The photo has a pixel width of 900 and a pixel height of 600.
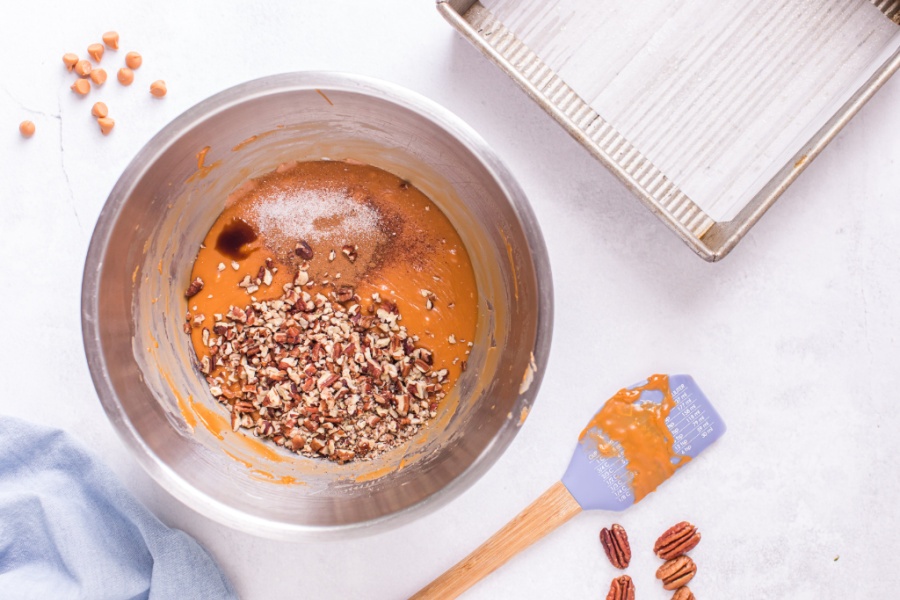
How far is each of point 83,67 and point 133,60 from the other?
0.33ft

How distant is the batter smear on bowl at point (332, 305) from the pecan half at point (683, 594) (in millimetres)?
638

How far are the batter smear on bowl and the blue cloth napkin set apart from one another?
0.28 metres

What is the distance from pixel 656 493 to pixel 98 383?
107 cm

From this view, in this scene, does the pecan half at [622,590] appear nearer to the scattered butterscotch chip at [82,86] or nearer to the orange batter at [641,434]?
the orange batter at [641,434]

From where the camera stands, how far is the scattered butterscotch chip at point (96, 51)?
1.38 m

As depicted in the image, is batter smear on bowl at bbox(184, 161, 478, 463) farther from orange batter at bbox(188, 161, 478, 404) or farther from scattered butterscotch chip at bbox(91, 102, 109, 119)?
scattered butterscotch chip at bbox(91, 102, 109, 119)

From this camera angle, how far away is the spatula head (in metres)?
1.42

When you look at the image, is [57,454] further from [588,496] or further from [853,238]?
[853,238]

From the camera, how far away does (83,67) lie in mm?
1388

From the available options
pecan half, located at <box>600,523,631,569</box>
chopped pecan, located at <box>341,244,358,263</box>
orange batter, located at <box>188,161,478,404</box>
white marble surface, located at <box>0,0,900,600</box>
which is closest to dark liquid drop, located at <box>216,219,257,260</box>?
orange batter, located at <box>188,161,478,404</box>

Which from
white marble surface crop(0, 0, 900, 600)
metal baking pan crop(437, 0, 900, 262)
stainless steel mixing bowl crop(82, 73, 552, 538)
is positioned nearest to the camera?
stainless steel mixing bowl crop(82, 73, 552, 538)

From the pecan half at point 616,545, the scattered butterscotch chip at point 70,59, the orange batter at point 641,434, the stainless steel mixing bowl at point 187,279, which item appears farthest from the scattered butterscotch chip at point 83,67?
the pecan half at point 616,545

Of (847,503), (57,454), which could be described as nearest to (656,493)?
(847,503)

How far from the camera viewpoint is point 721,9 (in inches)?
52.9
